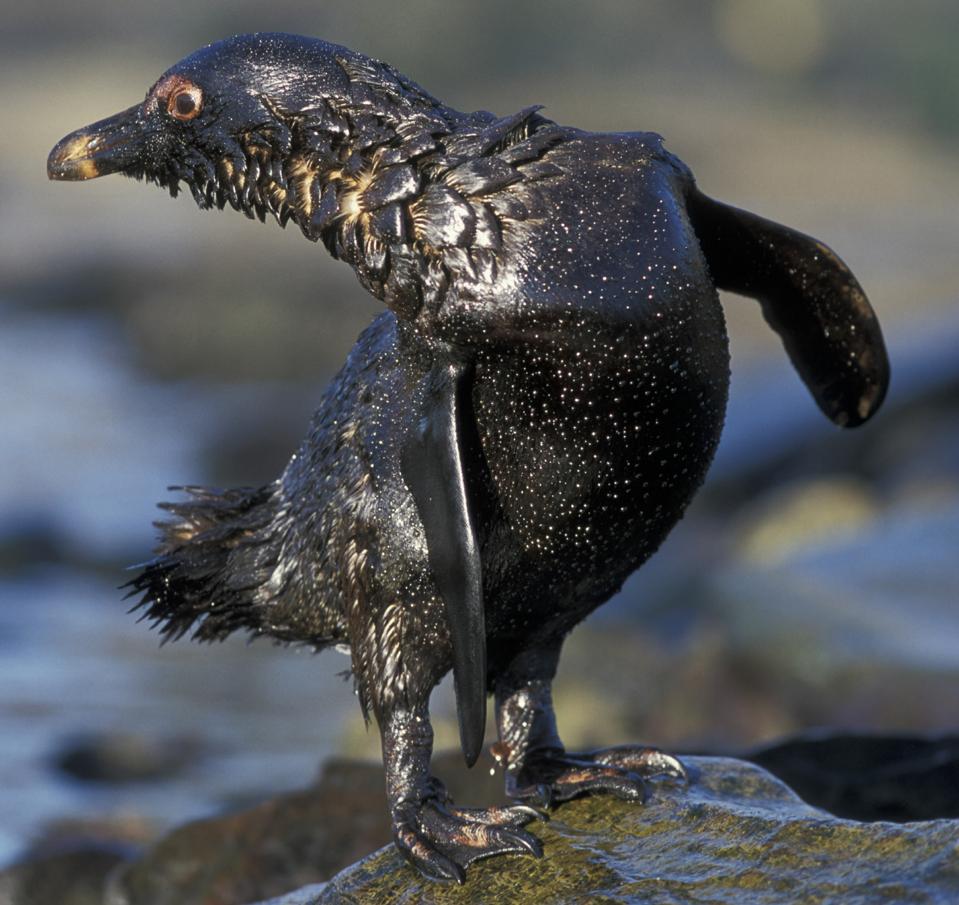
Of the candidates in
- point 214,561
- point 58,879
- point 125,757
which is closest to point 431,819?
point 214,561

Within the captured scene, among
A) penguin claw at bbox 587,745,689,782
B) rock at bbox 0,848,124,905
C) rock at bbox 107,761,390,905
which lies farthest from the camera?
rock at bbox 0,848,124,905

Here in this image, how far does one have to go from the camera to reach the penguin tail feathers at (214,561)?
16.2 feet

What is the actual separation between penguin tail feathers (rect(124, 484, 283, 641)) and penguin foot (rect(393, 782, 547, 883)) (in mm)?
789

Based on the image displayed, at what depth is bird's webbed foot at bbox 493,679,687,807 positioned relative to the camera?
4.62 m

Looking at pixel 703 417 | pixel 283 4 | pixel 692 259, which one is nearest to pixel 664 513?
pixel 703 417

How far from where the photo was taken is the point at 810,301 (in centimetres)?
504

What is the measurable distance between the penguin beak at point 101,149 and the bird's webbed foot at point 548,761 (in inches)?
69.6

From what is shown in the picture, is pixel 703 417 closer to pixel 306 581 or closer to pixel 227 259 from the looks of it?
pixel 306 581

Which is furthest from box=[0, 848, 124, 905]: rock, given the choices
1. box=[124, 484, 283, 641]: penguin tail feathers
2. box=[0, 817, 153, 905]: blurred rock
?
box=[124, 484, 283, 641]: penguin tail feathers

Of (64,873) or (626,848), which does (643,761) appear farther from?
(64,873)

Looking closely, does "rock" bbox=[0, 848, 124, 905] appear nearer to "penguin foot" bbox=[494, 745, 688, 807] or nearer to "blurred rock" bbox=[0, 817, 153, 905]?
"blurred rock" bbox=[0, 817, 153, 905]

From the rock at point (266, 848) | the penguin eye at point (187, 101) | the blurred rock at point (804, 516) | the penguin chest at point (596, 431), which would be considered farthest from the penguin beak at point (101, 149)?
the blurred rock at point (804, 516)

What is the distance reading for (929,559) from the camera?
8.91m

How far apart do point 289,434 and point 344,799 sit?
30.9 feet
